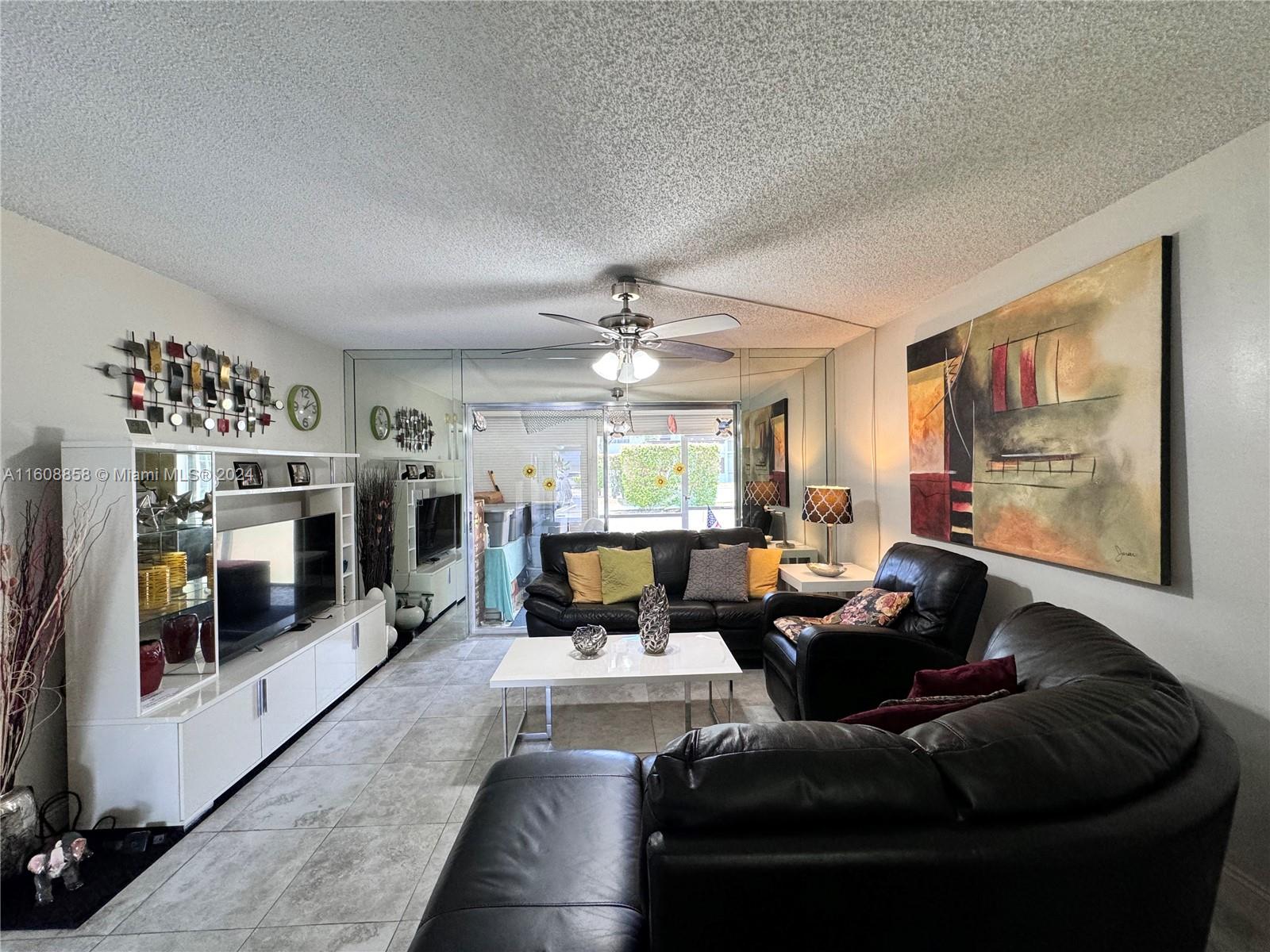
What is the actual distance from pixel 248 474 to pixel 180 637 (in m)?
0.99

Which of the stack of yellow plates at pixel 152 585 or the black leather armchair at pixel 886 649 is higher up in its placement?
the stack of yellow plates at pixel 152 585

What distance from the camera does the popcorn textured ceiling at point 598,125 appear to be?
1228mm

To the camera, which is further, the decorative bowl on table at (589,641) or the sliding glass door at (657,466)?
the sliding glass door at (657,466)

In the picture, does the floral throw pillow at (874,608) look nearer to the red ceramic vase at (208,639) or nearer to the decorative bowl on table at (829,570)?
the decorative bowl on table at (829,570)

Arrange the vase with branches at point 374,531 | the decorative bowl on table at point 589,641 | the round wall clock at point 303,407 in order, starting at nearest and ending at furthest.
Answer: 1. the decorative bowl on table at point 589,641
2. the round wall clock at point 303,407
3. the vase with branches at point 374,531

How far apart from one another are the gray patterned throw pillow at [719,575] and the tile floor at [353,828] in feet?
2.21

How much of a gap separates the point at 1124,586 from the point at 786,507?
2.88 meters

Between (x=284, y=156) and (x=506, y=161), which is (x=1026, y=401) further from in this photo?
(x=284, y=156)

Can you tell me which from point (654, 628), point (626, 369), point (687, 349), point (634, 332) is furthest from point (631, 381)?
point (654, 628)

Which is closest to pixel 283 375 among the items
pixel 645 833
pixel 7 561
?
pixel 7 561

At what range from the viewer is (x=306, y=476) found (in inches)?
143

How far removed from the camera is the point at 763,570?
4.15 meters

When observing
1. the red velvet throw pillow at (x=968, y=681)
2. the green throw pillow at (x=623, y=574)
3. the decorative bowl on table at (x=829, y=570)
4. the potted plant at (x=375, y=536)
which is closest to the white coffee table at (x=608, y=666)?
the green throw pillow at (x=623, y=574)

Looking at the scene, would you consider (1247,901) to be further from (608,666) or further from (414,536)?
(414,536)
